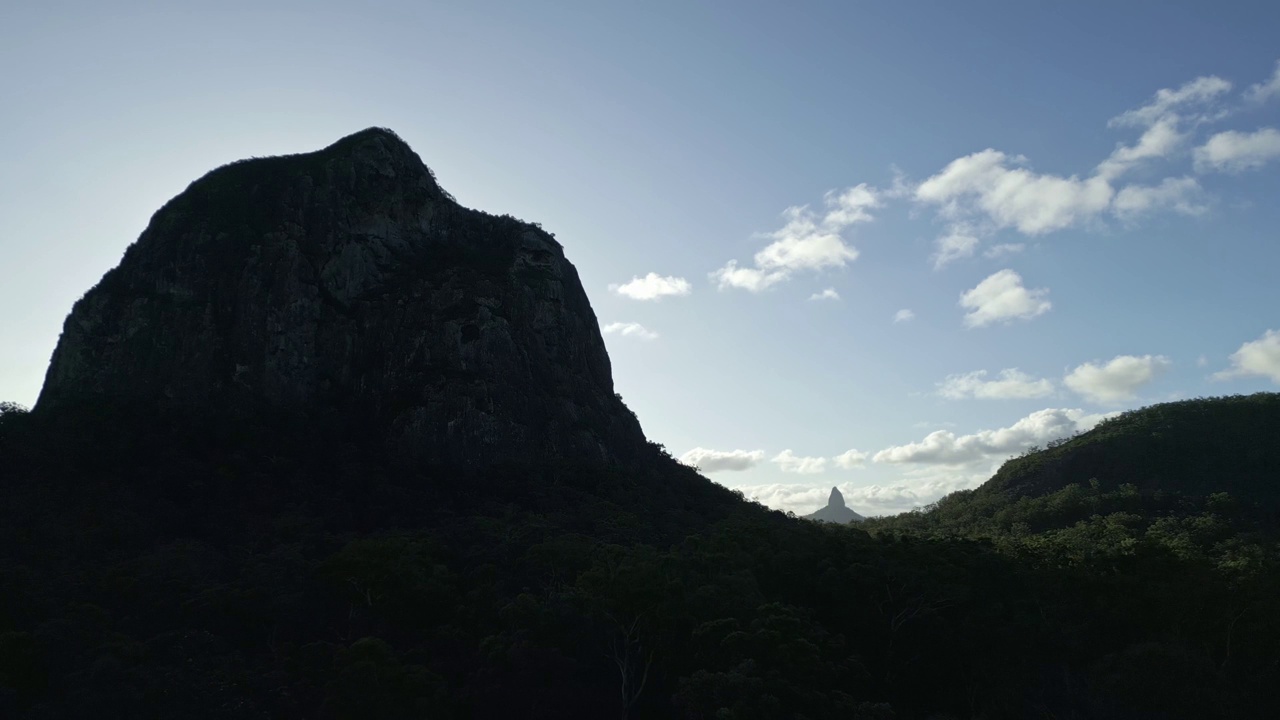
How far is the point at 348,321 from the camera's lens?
8325 cm

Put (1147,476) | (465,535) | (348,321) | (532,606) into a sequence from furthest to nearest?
(1147,476) < (348,321) < (465,535) < (532,606)

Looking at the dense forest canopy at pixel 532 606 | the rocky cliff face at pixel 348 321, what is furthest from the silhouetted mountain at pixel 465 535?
the rocky cliff face at pixel 348 321

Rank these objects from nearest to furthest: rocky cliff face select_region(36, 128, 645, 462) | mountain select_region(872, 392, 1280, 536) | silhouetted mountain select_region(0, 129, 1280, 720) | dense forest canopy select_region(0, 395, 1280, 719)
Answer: dense forest canopy select_region(0, 395, 1280, 719) < silhouetted mountain select_region(0, 129, 1280, 720) < rocky cliff face select_region(36, 128, 645, 462) < mountain select_region(872, 392, 1280, 536)

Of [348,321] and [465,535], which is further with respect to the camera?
[348,321]

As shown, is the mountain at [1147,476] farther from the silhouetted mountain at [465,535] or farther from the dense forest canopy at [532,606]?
the dense forest canopy at [532,606]

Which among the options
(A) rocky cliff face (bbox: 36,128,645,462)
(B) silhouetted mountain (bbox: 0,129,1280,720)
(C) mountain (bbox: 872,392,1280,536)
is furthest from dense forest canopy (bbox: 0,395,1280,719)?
(C) mountain (bbox: 872,392,1280,536)

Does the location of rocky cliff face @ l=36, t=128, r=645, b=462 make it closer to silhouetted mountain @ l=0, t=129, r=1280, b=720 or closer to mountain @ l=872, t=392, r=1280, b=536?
silhouetted mountain @ l=0, t=129, r=1280, b=720

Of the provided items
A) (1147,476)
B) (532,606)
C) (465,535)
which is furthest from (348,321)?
(1147,476)

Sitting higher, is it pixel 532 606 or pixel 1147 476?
pixel 1147 476

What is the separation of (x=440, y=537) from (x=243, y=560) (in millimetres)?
12004

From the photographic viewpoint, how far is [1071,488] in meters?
96.8

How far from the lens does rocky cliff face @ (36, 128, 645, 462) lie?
77.2 metres

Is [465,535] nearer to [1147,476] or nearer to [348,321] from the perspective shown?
[348,321]

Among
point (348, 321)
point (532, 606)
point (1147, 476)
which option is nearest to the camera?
point (532, 606)
